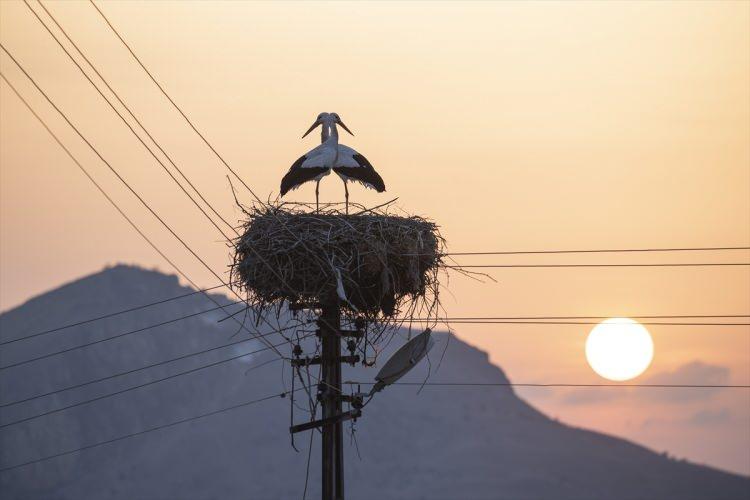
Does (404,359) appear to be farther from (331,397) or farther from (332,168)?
(332,168)

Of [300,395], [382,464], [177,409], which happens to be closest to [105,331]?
[177,409]

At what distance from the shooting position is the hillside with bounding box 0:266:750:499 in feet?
469

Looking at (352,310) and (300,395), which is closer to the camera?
(352,310)

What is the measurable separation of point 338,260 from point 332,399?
58.9 inches

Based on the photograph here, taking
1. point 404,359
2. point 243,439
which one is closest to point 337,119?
point 404,359

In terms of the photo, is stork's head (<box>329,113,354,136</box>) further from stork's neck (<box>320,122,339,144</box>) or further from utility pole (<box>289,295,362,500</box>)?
utility pole (<box>289,295,362,500</box>)

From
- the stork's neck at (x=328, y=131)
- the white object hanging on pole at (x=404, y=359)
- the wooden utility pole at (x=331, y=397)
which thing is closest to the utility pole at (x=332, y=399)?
the wooden utility pole at (x=331, y=397)

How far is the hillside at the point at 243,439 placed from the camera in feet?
469

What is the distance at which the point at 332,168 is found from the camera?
16719mm

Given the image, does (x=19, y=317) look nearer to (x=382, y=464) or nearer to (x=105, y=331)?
(x=105, y=331)

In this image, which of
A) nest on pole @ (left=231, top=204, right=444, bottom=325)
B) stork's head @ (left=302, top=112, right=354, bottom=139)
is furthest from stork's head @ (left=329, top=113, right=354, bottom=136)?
nest on pole @ (left=231, top=204, right=444, bottom=325)

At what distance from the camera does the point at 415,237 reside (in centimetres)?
1505

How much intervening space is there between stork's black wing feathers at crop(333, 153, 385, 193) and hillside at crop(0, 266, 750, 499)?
10527 centimetres

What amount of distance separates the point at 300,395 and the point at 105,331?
83.7 meters
